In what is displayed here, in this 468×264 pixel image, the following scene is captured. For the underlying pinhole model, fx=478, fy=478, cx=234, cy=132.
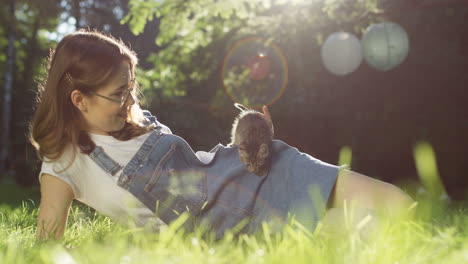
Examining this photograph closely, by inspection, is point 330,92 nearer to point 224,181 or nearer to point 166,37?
point 166,37

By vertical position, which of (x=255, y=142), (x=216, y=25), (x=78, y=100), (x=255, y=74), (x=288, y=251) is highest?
(x=78, y=100)

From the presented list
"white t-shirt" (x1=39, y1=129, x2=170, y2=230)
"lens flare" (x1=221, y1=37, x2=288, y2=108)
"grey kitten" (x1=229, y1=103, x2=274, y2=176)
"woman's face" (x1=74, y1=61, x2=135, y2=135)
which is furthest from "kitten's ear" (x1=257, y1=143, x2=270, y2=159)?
"lens flare" (x1=221, y1=37, x2=288, y2=108)

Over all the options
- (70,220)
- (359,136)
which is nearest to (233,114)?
(359,136)

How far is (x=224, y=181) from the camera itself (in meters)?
2.43

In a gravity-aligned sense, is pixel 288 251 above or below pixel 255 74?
above

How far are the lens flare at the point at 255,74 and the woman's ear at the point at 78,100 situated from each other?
5.11 metres

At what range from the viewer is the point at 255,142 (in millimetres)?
2377

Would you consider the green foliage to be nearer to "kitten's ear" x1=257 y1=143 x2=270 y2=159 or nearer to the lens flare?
the lens flare

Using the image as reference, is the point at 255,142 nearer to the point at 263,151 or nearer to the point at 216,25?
the point at 263,151

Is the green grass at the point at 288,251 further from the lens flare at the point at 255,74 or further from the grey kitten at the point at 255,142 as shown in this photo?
the lens flare at the point at 255,74

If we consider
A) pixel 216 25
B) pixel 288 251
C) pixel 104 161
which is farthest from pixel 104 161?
pixel 216 25

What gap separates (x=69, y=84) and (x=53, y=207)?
2.10ft

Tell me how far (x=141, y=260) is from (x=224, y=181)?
38.9 inches

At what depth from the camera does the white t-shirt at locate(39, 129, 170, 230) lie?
2.47m
